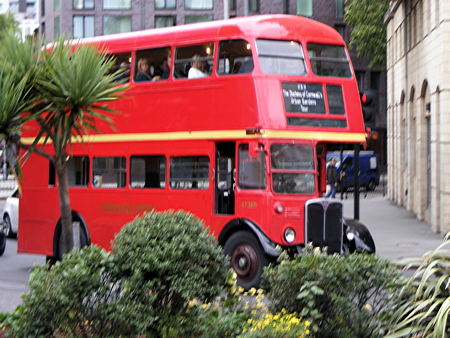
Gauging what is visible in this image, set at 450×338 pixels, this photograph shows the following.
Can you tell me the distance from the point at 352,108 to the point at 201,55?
8.54ft

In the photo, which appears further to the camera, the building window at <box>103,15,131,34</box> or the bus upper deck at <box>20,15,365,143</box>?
the building window at <box>103,15,131,34</box>

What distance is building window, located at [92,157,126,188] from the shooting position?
16.5 meters

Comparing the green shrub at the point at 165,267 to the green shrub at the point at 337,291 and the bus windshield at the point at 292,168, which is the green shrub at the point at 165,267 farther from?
the bus windshield at the point at 292,168

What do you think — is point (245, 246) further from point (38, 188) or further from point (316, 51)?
point (38, 188)

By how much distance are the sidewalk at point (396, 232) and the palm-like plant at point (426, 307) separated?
30.5 ft

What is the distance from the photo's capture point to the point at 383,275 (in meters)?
7.62

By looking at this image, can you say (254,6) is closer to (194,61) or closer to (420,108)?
(420,108)

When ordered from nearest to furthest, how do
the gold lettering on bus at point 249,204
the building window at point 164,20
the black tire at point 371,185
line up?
the gold lettering on bus at point 249,204
the black tire at point 371,185
the building window at point 164,20

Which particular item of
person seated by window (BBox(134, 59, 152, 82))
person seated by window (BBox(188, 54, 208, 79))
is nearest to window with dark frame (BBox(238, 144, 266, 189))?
person seated by window (BBox(188, 54, 208, 79))

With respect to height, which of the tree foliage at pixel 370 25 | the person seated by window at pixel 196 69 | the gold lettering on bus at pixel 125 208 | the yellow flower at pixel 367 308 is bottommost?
the yellow flower at pixel 367 308

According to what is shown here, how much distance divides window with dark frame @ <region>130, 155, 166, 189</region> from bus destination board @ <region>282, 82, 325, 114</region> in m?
2.57

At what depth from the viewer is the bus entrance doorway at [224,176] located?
14734 millimetres

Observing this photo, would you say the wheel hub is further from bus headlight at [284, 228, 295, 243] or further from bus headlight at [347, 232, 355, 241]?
bus headlight at [347, 232, 355, 241]

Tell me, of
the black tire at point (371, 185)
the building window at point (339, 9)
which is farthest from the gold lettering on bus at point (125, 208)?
the building window at point (339, 9)
